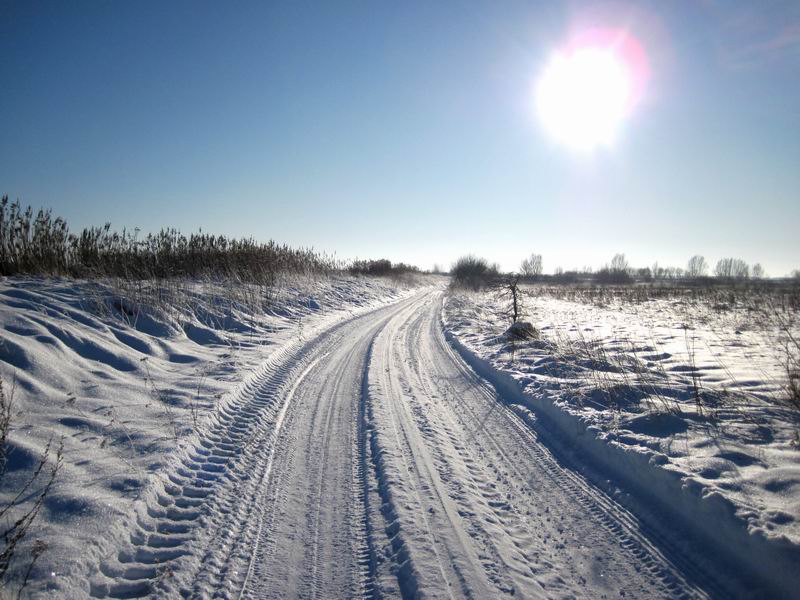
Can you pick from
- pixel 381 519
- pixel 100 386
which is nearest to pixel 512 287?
pixel 381 519

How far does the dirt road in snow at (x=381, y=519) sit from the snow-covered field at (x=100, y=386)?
28 centimetres

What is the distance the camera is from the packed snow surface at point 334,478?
8.20 feet

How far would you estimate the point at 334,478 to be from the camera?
368 centimetres

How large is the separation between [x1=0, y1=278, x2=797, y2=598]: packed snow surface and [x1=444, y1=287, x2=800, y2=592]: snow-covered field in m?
0.05

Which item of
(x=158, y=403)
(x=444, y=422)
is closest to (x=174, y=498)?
(x=158, y=403)

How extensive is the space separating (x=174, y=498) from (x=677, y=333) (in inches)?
476

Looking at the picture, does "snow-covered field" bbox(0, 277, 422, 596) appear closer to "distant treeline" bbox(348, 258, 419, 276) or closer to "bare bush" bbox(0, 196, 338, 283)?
"bare bush" bbox(0, 196, 338, 283)

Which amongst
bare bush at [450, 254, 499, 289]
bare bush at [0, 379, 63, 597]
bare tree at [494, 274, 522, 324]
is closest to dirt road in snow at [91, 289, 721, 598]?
bare bush at [0, 379, 63, 597]

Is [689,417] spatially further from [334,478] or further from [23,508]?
[23,508]

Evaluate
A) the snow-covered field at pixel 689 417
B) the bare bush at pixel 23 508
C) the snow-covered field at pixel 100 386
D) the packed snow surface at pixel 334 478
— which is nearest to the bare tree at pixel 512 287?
the snow-covered field at pixel 689 417

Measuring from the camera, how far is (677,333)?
1031 centimetres

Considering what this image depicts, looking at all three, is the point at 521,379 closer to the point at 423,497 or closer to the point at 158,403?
the point at 423,497

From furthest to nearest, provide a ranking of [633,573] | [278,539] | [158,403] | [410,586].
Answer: [158,403]
[278,539]
[633,573]
[410,586]

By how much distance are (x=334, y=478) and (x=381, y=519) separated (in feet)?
2.59
